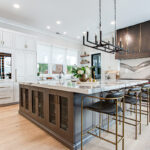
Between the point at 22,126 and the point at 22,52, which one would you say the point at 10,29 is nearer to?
the point at 22,52

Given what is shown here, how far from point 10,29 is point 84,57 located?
13.6 ft

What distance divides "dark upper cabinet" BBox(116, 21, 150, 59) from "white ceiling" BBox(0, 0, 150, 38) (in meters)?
0.25

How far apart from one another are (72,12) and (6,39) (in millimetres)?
2440

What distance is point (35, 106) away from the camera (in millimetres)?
2410

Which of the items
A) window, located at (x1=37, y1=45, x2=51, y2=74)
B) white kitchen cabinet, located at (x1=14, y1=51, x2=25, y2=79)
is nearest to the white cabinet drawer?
white kitchen cabinet, located at (x1=14, y1=51, x2=25, y2=79)

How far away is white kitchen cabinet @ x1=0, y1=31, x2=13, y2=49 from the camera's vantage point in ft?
12.1

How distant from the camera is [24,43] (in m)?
4.18

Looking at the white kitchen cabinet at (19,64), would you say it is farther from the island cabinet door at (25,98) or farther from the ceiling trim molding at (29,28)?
the island cabinet door at (25,98)

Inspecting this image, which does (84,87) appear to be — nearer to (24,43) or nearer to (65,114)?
(65,114)

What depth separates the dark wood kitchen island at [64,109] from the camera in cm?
155

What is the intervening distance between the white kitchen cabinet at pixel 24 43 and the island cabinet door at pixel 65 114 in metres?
3.23

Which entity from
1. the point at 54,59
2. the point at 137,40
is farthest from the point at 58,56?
the point at 137,40

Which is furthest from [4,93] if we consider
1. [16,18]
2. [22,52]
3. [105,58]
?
[105,58]

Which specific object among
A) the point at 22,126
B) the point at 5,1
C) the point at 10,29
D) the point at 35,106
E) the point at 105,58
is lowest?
the point at 22,126
